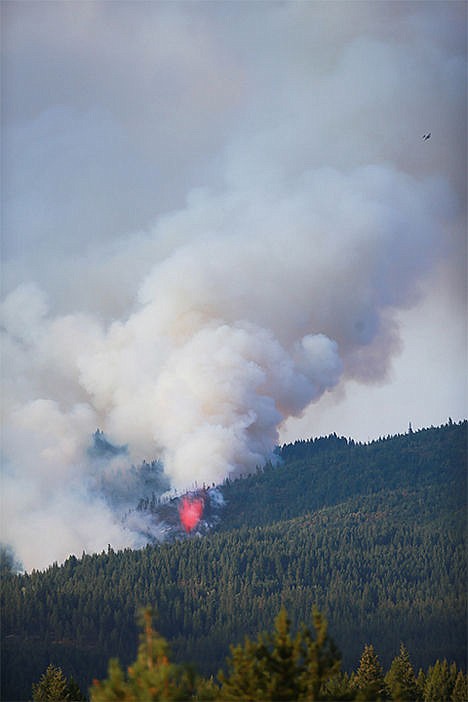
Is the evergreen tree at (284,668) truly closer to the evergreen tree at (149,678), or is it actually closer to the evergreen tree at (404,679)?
the evergreen tree at (149,678)

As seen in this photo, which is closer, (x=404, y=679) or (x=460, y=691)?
(x=460, y=691)

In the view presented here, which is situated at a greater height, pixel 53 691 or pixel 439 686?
pixel 53 691

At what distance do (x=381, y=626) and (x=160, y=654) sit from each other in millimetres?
152544

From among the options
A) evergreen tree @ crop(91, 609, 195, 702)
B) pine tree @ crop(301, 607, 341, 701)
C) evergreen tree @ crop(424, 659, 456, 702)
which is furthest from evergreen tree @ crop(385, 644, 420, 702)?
evergreen tree @ crop(91, 609, 195, 702)

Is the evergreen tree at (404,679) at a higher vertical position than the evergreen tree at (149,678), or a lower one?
higher

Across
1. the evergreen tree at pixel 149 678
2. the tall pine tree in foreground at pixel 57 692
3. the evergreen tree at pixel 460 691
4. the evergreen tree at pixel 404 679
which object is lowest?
the evergreen tree at pixel 149 678

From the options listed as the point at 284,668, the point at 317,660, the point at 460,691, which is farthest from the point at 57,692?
the point at 317,660

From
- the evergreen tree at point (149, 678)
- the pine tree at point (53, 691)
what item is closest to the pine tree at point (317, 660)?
the evergreen tree at point (149, 678)

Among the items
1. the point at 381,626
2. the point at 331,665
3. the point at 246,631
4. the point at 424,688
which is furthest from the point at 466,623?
the point at 331,665

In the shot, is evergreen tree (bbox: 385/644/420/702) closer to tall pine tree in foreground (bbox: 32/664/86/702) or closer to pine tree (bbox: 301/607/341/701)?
tall pine tree in foreground (bbox: 32/664/86/702)

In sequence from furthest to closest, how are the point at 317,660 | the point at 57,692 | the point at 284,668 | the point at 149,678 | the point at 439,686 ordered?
the point at 57,692 < the point at 439,686 < the point at 284,668 < the point at 317,660 < the point at 149,678

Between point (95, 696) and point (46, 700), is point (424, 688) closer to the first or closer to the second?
point (46, 700)

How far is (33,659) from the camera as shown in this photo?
184 m

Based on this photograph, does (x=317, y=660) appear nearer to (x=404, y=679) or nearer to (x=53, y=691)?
(x=53, y=691)
